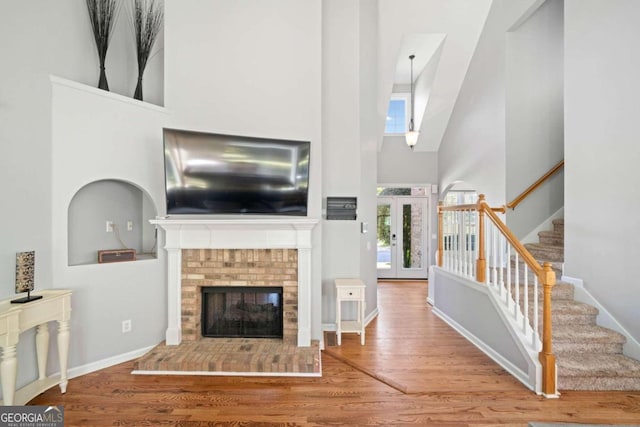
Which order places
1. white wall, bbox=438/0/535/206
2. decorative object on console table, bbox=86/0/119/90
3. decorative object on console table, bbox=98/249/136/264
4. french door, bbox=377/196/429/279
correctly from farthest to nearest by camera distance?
french door, bbox=377/196/429/279
white wall, bbox=438/0/535/206
decorative object on console table, bbox=86/0/119/90
decorative object on console table, bbox=98/249/136/264

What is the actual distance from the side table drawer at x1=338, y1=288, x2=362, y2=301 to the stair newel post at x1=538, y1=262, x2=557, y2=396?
1.81 meters

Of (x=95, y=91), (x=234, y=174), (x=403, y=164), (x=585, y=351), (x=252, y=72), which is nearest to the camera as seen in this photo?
(x=585, y=351)

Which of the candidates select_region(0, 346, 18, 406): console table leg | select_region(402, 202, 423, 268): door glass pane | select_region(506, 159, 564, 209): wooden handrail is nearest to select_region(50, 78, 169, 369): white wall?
select_region(0, 346, 18, 406): console table leg

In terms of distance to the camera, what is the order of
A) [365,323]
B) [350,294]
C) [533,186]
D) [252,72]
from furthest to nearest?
[533,186]
[365,323]
[350,294]
[252,72]

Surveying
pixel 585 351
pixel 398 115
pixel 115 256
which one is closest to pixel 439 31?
pixel 398 115

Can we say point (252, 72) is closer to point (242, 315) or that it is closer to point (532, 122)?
point (242, 315)

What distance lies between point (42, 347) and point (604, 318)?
5387 millimetres

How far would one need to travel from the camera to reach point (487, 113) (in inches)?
202

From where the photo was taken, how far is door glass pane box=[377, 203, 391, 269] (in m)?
7.70

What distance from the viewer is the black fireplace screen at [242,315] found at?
12.0 feet

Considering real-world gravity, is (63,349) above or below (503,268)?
below

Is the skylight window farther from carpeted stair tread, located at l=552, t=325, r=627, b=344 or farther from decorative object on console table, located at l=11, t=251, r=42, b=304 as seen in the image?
decorative object on console table, located at l=11, t=251, r=42, b=304

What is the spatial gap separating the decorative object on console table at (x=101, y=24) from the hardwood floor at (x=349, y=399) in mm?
3098

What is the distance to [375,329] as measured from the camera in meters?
4.21
